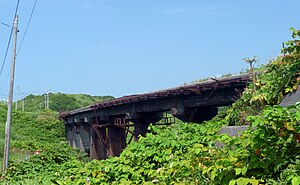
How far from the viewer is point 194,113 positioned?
1888 centimetres

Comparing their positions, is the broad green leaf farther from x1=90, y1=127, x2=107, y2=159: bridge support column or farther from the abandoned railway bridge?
x1=90, y1=127, x2=107, y2=159: bridge support column

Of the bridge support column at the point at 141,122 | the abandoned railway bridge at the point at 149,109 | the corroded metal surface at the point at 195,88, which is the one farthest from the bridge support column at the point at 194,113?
the bridge support column at the point at 141,122

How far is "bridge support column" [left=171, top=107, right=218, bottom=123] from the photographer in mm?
18828

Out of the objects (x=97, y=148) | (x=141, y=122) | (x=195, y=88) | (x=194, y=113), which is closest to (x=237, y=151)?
(x=195, y=88)

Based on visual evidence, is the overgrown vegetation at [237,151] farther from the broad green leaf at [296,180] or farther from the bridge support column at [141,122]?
the bridge support column at [141,122]

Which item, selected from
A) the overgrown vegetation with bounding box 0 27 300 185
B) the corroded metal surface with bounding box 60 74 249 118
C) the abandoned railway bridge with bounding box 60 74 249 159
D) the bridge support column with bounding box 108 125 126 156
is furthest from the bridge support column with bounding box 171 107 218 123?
the bridge support column with bounding box 108 125 126 156

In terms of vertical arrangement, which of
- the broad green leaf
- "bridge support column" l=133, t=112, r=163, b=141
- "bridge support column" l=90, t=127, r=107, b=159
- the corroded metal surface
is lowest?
"bridge support column" l=90, t=127, r=107, b=159

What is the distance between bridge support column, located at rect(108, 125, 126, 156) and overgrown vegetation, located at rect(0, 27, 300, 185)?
21433mm

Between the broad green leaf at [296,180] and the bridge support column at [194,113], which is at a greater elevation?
the bridge support column at [194,113]

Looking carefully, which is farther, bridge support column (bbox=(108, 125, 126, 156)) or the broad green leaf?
bridge support column (bbox=(108, 125, 126, 156))

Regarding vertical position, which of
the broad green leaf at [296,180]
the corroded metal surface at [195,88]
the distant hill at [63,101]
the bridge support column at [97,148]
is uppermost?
the distant hill at [63,101]

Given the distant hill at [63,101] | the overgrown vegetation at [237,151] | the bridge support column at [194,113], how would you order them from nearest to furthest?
1. the overgrown vegetation at [237,151]
2. the bridge support column at [194,113]
3. the distant hill at [63,101]

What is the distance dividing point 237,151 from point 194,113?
1360 cm

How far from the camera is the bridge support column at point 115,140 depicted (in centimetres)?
3366
